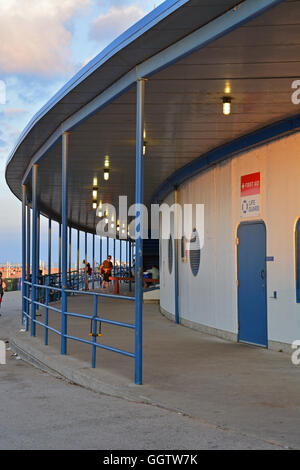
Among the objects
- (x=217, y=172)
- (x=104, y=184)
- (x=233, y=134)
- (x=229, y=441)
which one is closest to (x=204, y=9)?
(x=229, y=441)

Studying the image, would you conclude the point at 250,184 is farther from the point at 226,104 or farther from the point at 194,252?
the point at 194,252

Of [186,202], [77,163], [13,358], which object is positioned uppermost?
[77,163]

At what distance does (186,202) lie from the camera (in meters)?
15.0

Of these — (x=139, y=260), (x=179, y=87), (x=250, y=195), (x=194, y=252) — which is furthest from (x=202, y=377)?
(x=194, y=252)

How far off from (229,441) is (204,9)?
13.8 feet

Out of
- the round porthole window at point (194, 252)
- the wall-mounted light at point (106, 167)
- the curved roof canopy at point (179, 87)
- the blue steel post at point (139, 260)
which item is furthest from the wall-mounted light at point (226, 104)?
the wall-mounted light at point (106, 167)

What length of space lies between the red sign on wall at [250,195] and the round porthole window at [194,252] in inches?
99.3

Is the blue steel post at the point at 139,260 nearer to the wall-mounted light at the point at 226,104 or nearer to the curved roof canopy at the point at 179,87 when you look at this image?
the curved roof canopy at the point at 179,87

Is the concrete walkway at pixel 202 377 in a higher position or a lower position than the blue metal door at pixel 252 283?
lower

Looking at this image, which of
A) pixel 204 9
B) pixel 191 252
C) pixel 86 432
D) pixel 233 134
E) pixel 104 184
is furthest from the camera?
pixel 104 184

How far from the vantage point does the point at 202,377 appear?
7.97m

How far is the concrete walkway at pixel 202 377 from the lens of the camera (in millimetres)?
5820

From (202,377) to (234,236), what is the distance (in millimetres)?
4276
